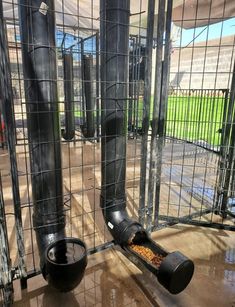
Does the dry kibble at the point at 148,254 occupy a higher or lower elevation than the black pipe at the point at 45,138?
lower

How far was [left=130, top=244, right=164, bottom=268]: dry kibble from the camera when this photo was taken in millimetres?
1587

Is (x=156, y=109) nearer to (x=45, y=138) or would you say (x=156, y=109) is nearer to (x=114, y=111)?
(x=114, y=111)

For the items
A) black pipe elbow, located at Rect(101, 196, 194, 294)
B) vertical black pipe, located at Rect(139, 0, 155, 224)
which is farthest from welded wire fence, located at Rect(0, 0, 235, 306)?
black pipe elbow, located at Rect(101, 196, 194, 294)

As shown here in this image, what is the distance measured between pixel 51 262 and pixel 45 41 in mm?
1211

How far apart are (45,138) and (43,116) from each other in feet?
0.44

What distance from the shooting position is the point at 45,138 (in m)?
1.54

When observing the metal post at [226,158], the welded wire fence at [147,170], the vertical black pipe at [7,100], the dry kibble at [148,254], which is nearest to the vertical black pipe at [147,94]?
the welded wire fence at [147,170]

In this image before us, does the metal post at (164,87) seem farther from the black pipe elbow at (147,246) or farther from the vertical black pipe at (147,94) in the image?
the black pipe elbow at (147,246)

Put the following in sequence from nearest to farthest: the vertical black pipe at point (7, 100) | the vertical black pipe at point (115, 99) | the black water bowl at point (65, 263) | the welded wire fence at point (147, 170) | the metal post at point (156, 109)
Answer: the vertical black pipe at point (7, 100) < the black water bowl at point (65, 263) < the welded wire fence at point (147, 170) < the vertical black pipe at point (115, 99) < the metal post at point (156, 109)

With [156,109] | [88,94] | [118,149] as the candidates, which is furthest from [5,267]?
[88,94]

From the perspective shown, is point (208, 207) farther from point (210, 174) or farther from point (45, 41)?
point (45, 41)

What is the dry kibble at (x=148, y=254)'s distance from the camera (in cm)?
159

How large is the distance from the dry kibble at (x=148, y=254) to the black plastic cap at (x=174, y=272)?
0.32ft

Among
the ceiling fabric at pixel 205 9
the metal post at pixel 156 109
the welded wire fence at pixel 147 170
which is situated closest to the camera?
the welded wire fence at pixel 147 170
